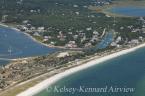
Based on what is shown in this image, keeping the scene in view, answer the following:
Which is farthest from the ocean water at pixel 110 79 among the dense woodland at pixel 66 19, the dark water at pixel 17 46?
the dense woodland at pixel 66 19

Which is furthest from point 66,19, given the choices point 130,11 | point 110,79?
point 110,79

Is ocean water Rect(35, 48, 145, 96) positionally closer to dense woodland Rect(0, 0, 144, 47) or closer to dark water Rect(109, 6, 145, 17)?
dense woodland Rect(0, 0, 144, 47)

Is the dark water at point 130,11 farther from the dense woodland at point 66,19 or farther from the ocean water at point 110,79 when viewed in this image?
the ocean water at point 110,79

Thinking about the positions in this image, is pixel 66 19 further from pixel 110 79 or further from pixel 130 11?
pixel 110 79

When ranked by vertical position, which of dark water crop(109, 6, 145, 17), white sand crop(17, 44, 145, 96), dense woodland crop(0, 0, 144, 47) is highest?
white sand crop(17, 44, 145, 96)

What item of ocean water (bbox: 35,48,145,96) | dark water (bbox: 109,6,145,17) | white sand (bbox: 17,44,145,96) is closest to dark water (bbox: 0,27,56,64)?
white sand (bbox: 17,44,145,96)
